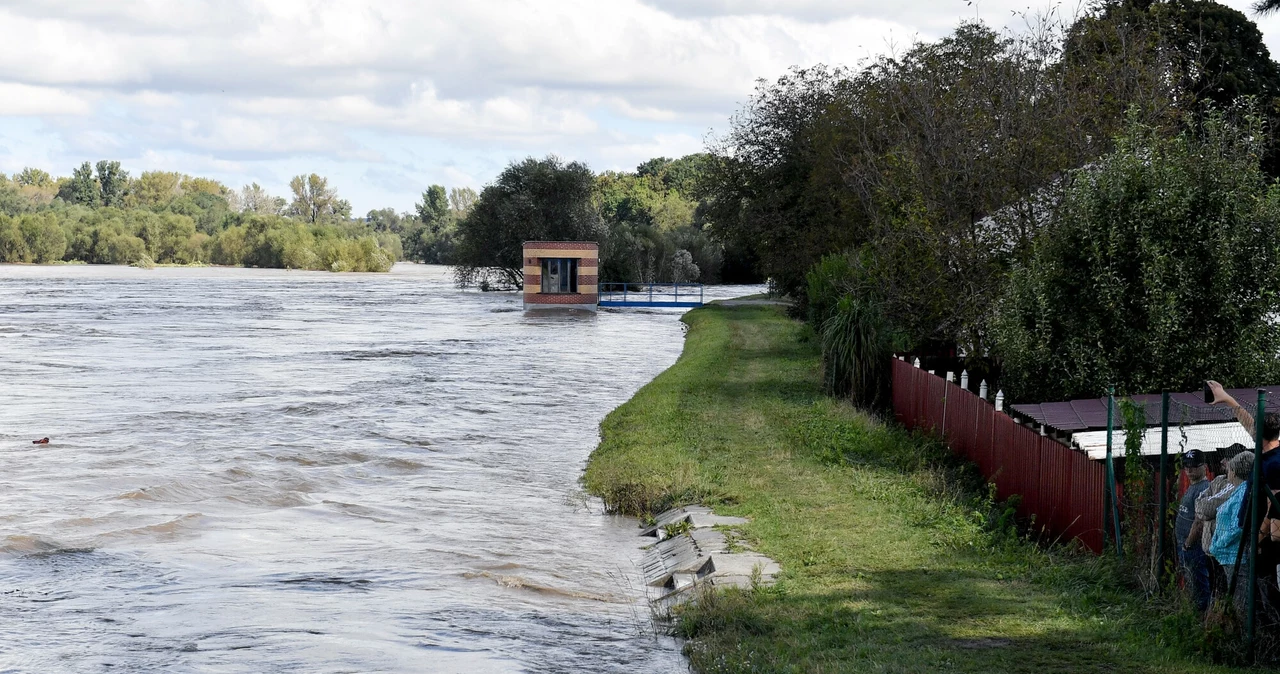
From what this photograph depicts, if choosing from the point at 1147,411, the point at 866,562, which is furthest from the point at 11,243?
the point at 1147,411

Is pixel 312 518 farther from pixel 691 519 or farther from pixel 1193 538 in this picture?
pixel 1193 538

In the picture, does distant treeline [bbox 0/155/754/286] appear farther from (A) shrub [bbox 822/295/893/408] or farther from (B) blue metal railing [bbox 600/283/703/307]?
(A) shrub [bbox 822/295/893/408]

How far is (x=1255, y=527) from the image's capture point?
802cm

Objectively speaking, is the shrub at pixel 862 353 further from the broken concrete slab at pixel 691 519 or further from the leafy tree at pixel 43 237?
the leafy tree at pixel 43 237

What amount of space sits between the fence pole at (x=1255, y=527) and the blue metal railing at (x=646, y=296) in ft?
200

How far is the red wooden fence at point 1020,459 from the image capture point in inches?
466

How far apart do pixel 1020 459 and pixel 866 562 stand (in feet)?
11.2

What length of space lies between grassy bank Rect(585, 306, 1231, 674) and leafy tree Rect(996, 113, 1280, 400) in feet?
7.04

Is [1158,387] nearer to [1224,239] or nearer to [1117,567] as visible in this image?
[1224,239]

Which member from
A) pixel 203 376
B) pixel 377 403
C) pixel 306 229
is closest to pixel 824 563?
pixel 377 403

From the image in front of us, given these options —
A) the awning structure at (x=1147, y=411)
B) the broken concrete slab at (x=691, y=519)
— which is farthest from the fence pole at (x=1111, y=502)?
the broken concrete slab at (x=691, y=519)

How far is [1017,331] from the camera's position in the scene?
647 inches

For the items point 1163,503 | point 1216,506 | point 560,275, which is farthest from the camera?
point 560,275

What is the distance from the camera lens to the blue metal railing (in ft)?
235
